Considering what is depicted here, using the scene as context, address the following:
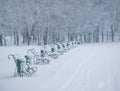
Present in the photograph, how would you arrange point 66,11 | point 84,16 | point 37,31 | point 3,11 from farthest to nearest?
point 84,16 < point 66,11 < point 37,31 < point 3,11

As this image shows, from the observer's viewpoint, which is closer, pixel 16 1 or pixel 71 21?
pixel 16 1

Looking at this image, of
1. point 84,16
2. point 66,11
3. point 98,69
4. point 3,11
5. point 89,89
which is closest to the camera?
point 89,89

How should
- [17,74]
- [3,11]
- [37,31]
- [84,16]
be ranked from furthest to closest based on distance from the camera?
[84,16] → [37,31] → [3,11] → [17,74]

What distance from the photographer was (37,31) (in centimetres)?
4400

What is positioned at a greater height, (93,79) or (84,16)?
(84,16)

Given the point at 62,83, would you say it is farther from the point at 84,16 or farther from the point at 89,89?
the point at 84,16

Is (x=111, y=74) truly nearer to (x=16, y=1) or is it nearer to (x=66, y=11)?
(x=16, y=1)

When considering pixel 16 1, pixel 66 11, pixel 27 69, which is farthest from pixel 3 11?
pixel 27 69

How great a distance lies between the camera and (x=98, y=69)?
623 inches

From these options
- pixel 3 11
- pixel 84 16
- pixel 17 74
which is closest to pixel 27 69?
pixel 17 74

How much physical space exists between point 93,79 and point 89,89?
210 centimetres

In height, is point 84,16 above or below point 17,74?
above

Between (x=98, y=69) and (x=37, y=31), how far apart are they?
29.4 m

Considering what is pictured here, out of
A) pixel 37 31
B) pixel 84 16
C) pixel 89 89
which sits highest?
pixel 84 16
